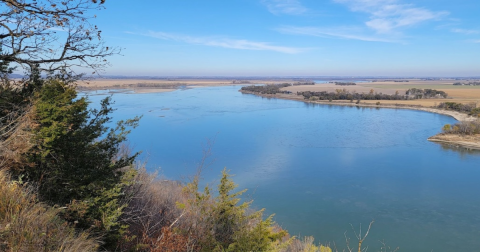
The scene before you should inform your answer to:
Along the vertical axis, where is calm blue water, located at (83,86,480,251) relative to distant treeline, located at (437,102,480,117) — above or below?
below

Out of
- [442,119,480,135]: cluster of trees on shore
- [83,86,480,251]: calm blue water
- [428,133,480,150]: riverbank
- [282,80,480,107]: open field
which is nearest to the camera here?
[83,86,480,251]: calm blue water

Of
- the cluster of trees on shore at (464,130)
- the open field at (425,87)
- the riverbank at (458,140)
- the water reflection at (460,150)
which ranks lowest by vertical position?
the water reflection at (460,150)

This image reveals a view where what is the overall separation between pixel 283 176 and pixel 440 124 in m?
22.1

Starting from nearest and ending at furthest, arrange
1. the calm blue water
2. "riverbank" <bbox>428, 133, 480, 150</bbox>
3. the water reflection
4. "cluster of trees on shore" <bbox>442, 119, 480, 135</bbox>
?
the calm blue water < the water reflection < "riverbank" <bbox>428, 133, 480, 150</bbox> < "cluster of trees on shore" <bbox>442, 119, 480, 135</bbox>

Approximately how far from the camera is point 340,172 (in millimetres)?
13984

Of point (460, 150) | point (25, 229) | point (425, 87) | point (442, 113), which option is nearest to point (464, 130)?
point (460, 150)

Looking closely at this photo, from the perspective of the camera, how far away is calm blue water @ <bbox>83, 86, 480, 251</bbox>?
9172mm

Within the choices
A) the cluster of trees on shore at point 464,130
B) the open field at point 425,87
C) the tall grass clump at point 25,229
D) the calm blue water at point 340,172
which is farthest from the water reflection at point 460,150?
the open field at point 425,87

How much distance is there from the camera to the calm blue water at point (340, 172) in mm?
9172

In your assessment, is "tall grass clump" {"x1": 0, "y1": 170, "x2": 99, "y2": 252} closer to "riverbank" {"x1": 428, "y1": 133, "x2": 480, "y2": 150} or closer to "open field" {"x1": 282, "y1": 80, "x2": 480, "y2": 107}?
"riverbank" {"x1": 428, "y1": 133, "x2": 480, "y2": 150}

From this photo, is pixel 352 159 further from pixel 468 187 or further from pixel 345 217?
pixel 345 217

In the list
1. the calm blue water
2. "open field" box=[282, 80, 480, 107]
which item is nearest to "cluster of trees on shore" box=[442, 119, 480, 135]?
the calm blue water

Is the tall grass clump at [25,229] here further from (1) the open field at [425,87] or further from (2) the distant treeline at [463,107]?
(1) the open field at [425,87]

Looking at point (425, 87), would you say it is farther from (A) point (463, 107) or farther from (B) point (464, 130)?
(B) point (464, 130)
